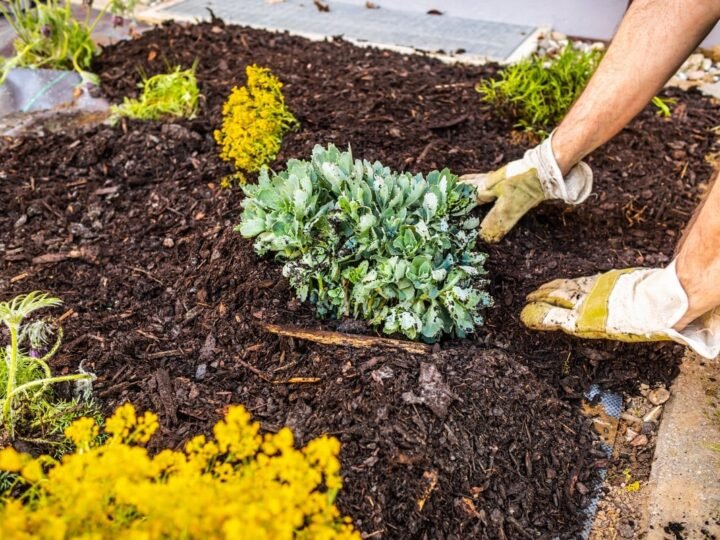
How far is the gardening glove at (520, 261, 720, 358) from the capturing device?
221 centimetres

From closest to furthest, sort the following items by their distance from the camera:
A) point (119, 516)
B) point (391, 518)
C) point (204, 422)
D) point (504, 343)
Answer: point (119, 516) < point (391, 518) < point (204, 422) < point (504, 343)

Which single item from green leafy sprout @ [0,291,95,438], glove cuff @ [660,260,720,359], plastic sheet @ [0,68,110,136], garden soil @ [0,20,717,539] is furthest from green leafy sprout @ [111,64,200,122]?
glove cuff @ [660,260,720,359]

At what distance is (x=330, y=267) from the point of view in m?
2.29

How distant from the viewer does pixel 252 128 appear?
3174 millimetres

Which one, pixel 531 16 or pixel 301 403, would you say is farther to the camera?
pixel 531 16

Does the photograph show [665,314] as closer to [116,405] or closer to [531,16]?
[116,405]

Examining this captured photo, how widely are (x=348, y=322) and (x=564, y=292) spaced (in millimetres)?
809

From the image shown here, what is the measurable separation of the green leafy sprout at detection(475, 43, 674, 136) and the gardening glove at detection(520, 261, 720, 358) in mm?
1361

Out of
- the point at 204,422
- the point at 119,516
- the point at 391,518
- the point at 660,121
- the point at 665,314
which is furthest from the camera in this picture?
the point at 660,121

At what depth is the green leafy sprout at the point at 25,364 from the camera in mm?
1873

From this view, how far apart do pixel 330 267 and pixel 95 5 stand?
161 inches

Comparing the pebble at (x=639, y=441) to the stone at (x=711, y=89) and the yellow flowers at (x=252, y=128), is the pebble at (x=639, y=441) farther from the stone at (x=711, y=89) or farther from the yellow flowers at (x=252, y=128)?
the stone at (x=711, y=89)

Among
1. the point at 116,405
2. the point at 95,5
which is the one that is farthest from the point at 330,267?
the point at 95,5

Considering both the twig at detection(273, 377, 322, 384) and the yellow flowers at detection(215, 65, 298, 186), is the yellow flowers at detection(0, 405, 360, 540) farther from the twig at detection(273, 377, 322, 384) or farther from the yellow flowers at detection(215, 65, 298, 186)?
the yellow flowers at detection(215, 65, 298, 186)
